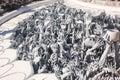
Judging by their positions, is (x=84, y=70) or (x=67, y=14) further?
(x=67, y=14)

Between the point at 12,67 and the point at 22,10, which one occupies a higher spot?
the point at 22,10

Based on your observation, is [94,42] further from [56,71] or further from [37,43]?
[37,43]

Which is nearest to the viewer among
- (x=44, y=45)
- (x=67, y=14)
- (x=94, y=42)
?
(x=94, y=42)

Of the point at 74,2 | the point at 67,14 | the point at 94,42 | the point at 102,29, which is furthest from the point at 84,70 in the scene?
the point at 74,2

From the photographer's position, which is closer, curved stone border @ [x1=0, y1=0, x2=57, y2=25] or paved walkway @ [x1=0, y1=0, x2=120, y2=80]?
paved walkway @ [x1=0, y1=0, x2=120, y2=80]

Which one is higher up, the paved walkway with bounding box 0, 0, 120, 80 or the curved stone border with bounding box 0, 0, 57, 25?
the curved stone border with bounding box 0, 0, 57, 25

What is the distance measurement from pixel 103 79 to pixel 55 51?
3.68 metres

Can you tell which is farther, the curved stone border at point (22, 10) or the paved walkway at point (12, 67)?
the curved stone border at point (22, 10)

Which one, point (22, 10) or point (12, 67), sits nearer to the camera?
point (12, 67)

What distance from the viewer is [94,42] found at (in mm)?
15367

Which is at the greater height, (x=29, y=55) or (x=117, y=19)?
(x=117, y=19)

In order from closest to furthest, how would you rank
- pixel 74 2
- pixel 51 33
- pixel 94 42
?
pixel 94 42, pixel 51 33, pixel 74 2

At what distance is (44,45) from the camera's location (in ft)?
54.3

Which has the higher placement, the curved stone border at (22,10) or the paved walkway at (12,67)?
the curved stone border at (22,10)
